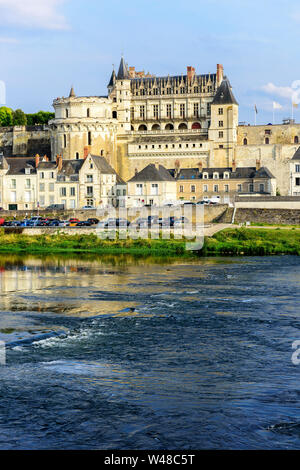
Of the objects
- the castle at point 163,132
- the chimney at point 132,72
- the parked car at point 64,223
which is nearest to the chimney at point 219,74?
the castle at point 163,132

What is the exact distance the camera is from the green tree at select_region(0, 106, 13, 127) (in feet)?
333

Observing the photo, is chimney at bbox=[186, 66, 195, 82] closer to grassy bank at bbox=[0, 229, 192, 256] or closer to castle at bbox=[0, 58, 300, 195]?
castle at bbox=[0, 58, 300, 195]

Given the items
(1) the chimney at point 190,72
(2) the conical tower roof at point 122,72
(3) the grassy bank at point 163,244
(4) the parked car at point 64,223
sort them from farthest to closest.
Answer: (1) the chimney at point 190,72 < (2) the conical tower roof at point 122,72 < (4) the parked car at point 64,223 < (3) the grassy bank at point 163,244

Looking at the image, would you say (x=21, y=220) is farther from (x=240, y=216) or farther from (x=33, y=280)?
(x=33, y=280)

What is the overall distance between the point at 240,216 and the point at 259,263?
18233 mm

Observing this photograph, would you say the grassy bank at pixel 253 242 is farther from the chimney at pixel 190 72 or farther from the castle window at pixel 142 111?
the chimney at pixel 190 72

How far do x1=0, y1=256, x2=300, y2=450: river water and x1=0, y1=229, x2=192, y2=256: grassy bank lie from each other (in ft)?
51.4

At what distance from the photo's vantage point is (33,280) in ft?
111

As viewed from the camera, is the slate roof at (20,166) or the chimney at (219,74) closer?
the slate roof at (20,166)

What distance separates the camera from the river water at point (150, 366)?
13992 mm

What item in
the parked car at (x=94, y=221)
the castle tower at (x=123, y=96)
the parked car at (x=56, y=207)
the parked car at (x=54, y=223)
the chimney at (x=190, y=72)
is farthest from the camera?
the chimney at (x=190, y=72)

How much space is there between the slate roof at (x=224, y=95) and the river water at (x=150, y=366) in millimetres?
55028

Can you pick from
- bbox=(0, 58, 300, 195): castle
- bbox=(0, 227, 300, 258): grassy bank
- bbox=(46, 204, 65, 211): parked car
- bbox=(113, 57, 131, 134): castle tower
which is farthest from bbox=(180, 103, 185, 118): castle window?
bbox=(0, 227, 300, 258): grassy bank

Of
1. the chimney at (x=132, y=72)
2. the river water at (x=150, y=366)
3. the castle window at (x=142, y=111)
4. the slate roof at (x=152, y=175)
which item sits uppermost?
the chimney at (x=132, y=72)
